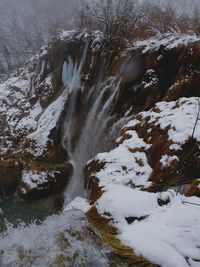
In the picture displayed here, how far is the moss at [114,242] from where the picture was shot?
2.71 metres

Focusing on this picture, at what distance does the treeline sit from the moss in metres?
10.8

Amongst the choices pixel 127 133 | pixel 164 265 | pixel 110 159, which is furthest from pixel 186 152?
pixel 164 265

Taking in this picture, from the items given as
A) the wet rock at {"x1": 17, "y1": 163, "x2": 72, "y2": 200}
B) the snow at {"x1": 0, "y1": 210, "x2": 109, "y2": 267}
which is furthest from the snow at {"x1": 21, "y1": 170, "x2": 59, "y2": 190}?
the snow at {"x1": 0, "y1": 210, "x2": 109, "y2": 267}

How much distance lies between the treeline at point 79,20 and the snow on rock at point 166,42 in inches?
80.0

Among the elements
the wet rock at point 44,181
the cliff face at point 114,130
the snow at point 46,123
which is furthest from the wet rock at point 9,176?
the snow at point 46,123

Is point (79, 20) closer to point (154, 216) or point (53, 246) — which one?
point (154, 216)

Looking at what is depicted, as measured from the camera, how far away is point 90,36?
15234 millimetres

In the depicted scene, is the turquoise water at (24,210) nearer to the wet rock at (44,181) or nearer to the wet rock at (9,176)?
the wet rock at (44,181)

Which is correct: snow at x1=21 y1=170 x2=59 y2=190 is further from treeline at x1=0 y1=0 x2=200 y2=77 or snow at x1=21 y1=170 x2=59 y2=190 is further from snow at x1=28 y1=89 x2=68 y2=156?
treeline at x1=0 y1=0 x2=200 y2=77

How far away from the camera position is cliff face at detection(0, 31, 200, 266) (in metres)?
3.58

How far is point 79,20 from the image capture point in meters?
27.2

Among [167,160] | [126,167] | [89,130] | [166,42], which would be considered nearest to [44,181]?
[89,130]

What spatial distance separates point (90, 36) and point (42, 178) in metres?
7.69

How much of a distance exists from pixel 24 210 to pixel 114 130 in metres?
4.28
